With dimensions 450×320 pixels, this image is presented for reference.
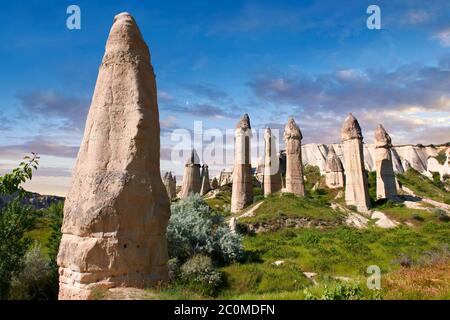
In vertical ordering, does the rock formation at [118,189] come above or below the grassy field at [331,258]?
above

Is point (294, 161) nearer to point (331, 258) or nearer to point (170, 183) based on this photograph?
point (331, 258)

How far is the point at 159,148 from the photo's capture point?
834 centimetres

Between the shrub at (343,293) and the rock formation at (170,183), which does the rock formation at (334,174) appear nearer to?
the rock formation at (170,183)

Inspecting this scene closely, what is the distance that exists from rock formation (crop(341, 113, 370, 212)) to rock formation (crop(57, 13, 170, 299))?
94.9 feet

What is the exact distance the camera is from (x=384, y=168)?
3753 centimetres

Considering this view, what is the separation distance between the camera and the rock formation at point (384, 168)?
3700cm

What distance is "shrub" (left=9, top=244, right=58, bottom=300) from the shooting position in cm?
1031

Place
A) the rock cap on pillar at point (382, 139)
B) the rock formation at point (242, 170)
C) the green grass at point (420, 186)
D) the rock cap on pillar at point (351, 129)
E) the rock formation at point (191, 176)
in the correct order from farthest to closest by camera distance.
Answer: the rock formation at point (191, 176)
the green grass at point (420, 186)
the rock cap on pillar at point (382, 139)
the rock cap on pillar at point (351, 129)
the rock formation at point (242, 170)

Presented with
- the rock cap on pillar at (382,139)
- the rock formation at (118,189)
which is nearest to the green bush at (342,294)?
the rock formation at (118,189)

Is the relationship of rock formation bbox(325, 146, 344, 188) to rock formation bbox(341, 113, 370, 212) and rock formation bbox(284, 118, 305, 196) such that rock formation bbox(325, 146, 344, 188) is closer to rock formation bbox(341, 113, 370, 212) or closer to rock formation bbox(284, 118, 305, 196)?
rock formation bbox(341, 113, 370, 212)

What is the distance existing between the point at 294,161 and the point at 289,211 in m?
8.32

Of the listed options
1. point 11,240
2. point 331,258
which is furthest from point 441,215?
point 11,240

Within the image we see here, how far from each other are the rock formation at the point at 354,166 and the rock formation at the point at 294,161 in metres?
4.52

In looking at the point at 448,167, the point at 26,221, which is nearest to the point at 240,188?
the point at 26,221
